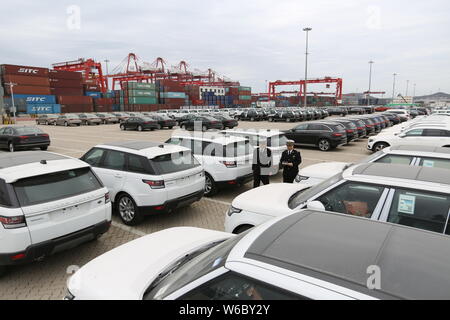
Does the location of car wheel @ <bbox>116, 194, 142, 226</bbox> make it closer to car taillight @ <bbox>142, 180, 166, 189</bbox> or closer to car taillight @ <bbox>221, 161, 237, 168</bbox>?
car taillight @ <bbox>142, 180, 166, 189</bbox>

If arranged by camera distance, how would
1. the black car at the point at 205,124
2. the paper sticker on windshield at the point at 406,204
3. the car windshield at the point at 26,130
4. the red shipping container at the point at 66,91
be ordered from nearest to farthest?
the paper sticker on windshield at the point at 406,204, the car windshield at the point at 26,130, the black car at the point at 205,124, the red shipping container at the point at 66,91

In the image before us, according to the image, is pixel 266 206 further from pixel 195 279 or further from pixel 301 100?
pixel 301 100

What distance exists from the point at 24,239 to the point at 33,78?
68246 mm

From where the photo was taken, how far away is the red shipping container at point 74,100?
208 feet

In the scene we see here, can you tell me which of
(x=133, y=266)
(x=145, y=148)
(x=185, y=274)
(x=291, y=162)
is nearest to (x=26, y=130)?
(x=145, y=148)

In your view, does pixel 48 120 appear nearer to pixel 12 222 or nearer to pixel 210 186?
pixel 210 186

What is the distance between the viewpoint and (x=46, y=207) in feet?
13.5

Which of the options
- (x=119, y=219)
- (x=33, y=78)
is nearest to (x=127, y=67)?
(x=33, y=78)

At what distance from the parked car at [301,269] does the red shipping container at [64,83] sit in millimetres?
74100

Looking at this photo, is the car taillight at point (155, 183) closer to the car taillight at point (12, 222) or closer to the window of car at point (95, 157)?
the window of car at point (95, 157)

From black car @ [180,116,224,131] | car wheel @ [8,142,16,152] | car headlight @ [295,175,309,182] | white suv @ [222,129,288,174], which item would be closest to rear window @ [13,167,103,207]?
car headlight @ [295,175,309,182]

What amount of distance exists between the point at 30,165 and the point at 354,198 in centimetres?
479

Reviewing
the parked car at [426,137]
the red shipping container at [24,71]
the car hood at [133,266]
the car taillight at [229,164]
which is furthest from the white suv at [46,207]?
the red shipping container at [24,71]

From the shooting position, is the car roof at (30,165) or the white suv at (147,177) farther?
the white suv at (147,177)
